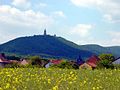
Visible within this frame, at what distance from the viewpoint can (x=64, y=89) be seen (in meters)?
12.1

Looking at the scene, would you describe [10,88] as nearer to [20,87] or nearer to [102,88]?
[20,87]

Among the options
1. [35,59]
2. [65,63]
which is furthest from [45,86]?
[35,59]

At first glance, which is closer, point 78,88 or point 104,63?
point 78,88

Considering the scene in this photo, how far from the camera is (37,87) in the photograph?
13.3 m

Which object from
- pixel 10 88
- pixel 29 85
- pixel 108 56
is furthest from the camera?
pixel 108 56

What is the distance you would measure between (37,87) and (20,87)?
541mm

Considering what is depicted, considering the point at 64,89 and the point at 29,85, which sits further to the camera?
the point at 29,85

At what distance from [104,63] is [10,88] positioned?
186 feet

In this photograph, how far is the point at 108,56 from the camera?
86.4 m

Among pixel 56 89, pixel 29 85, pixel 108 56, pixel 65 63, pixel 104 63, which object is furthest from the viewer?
pixel 108 56

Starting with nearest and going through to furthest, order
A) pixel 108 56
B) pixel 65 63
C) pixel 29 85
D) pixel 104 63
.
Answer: pixel 29 85 → pixel 104 63 → pixel 65 63 → pixel 108 56

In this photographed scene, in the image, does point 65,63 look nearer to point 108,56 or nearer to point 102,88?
point 108,56

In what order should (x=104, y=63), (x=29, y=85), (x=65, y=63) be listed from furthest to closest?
(x=65, y=63) < (x=104, y=63) < (x=29, y=85)

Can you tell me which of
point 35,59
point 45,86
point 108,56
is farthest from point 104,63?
point 45,86
